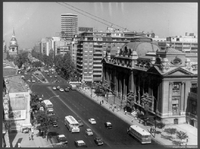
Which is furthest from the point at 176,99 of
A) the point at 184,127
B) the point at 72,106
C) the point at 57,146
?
the point at 57,146

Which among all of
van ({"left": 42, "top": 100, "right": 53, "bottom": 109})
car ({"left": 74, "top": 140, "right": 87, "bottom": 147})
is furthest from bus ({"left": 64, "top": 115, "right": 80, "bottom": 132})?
van ({"left": 42, "top": 100, "right": 53, "bottom": 109})

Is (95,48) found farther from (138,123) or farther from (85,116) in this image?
(138,123)

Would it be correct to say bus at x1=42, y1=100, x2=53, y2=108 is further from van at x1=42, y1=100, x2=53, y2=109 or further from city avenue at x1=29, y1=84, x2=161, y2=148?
city avenue at x1=29, y1=84, x2=161, y2=148

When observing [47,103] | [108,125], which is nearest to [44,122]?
[47,103]

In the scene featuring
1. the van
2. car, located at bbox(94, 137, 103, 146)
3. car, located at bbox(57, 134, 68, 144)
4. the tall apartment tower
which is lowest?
car, located at bbox(94, 137, 103, 146)

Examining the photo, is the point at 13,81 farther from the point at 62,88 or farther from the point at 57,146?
the point at 57,146

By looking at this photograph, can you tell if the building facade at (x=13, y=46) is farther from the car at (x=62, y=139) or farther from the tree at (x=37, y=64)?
the car at (x=62, y=139)

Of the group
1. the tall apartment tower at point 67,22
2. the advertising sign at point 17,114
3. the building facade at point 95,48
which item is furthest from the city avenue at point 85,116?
the building facade at point 95,48
